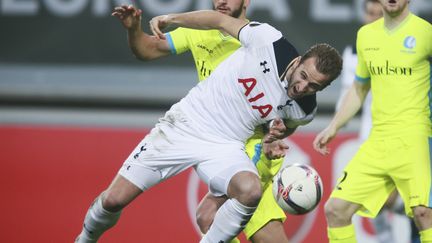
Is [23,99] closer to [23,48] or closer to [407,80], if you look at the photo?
[23,48]

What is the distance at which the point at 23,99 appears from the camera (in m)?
7.47

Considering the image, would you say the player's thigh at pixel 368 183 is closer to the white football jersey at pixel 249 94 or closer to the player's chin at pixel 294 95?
the white football jersey at pixel 249 94

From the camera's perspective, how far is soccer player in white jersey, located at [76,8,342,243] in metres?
4.96

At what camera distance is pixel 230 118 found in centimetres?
520

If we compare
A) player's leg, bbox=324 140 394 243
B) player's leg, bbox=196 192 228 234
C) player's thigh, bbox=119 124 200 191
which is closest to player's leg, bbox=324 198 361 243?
player's leg, bbox=324 140 394 243

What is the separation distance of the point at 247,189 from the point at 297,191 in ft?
1.77

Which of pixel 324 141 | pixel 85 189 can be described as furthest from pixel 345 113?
pixel 85 189

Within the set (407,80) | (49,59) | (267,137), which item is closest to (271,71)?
(267,137)

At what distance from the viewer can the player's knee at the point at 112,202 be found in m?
5.16

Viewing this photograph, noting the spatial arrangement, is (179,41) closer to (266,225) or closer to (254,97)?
(254,97)

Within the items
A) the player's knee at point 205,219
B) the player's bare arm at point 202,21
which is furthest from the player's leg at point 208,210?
the player's bare arm at point 202,21

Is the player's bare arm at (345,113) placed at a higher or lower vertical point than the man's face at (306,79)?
lower

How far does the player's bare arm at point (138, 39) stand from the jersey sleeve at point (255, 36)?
1.61 ft

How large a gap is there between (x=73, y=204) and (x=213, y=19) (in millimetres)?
2456
